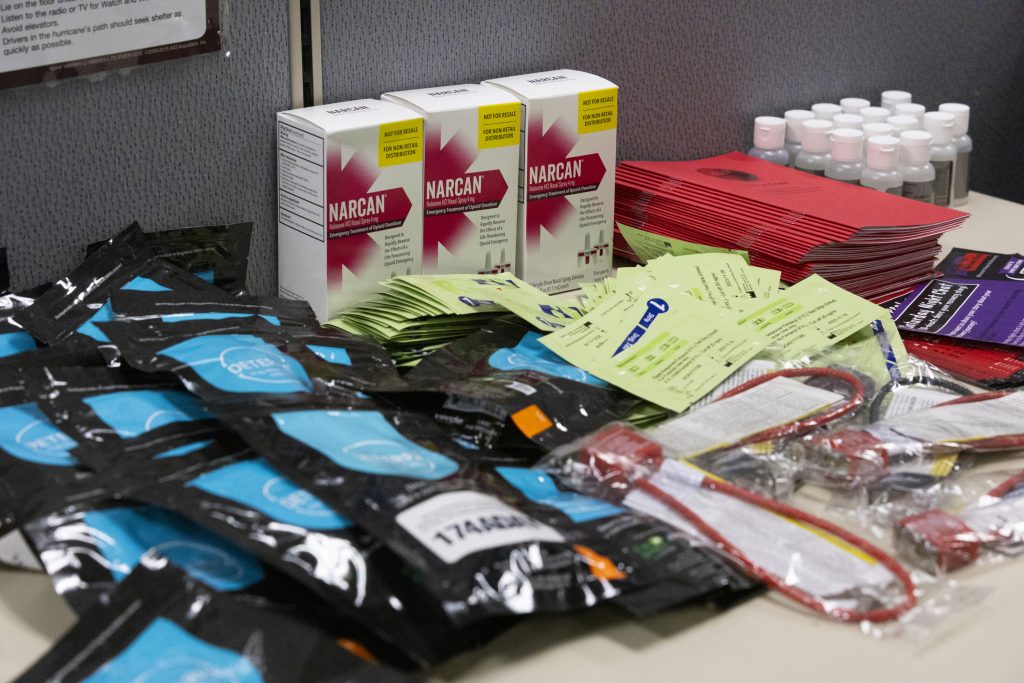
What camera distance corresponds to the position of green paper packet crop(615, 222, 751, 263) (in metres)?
1.23

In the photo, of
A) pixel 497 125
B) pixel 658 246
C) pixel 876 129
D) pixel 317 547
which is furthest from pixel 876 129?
pixel 317 547

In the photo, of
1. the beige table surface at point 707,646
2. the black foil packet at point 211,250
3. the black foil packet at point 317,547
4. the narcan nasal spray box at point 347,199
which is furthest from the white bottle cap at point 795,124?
the black foil packet at point 317,547

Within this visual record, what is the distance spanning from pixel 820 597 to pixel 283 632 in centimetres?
33

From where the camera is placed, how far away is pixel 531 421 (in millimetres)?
881

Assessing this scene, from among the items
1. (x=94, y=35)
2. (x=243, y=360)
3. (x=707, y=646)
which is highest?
(x=94, y=35)

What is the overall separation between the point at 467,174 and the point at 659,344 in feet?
0.90

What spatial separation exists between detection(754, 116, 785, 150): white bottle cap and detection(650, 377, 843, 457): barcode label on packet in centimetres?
58

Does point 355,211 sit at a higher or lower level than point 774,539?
higher

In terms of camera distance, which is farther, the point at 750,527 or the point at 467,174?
the point at 467,174

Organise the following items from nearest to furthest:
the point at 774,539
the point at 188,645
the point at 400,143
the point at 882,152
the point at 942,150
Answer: the point at 188,645 < the point at 774,539 < the point at 400,143 < the point at 882,152 < the point at 942,150

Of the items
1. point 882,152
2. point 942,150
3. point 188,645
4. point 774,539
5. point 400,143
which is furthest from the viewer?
point 942,150

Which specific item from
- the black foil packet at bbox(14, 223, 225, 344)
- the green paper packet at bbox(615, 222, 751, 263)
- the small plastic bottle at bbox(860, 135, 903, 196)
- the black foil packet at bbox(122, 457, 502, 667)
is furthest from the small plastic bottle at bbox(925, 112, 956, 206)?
the black foil packet at bbox(122, 457, 502, 667)

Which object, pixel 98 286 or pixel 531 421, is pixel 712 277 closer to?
pixel 531 421

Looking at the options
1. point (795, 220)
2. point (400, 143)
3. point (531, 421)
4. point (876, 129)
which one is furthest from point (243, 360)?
point (876, 129)
